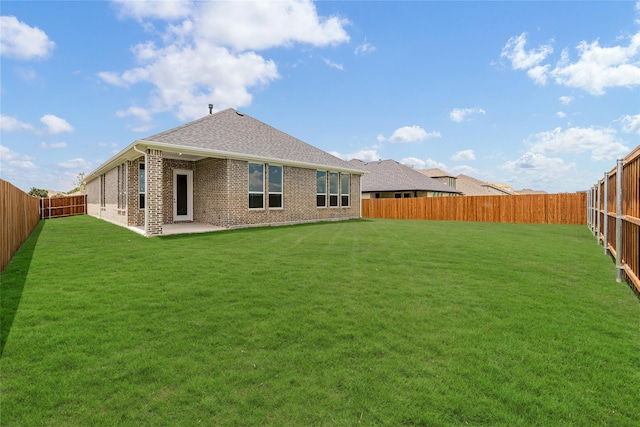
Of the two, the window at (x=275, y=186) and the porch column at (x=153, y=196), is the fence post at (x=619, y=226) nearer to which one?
the window at (x=275, y=186)

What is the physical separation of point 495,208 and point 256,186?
1648cm

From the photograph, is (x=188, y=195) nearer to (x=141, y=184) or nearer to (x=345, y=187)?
(x=141, y=184)

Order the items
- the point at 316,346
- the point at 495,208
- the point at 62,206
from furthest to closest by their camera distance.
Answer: the point at 62,206, the point at 495,208, the point at 316,346

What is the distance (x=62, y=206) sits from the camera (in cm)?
2294

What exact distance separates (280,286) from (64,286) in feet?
11.6

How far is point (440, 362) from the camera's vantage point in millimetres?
2787

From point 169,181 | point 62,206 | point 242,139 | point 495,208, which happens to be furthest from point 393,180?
point 62,206

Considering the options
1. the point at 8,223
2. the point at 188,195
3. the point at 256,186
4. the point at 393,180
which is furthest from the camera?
the point at 393,180

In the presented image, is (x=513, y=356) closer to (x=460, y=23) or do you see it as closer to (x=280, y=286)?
(x=280, y=286)

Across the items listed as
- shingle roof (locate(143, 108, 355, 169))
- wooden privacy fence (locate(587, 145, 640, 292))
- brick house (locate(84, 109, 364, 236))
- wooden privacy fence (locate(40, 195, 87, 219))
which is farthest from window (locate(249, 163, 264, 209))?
wooden privacy fence (locate(40, 195, 87, 219))

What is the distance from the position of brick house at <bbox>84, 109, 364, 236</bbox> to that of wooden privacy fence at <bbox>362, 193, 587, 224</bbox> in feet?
29.5

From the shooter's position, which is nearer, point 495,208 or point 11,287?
point 11,287

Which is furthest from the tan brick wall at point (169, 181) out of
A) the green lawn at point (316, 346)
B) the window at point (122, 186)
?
the green lawn at point (316, 346)

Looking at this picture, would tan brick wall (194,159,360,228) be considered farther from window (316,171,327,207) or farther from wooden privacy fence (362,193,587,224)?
wooden privacy fence (362,193,587,224)
